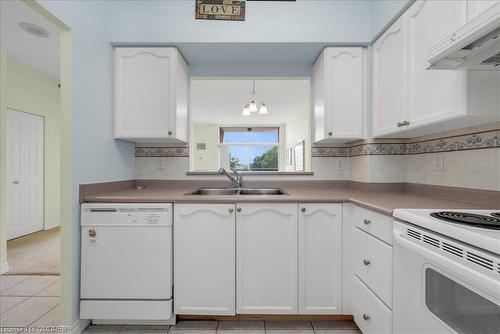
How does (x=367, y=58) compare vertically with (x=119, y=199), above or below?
above

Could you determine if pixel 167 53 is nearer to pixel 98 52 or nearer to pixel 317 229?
pixel 98 52

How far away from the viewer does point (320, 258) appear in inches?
63.9

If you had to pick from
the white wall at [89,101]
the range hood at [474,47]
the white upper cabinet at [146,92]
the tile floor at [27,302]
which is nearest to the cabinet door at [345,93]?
the range hood at [474,47]

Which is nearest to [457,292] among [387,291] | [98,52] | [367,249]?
[387,291]

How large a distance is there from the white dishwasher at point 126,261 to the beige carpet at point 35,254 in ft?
3.91

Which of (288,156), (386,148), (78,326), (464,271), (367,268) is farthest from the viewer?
(288,156)

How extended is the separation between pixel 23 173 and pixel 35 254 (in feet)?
4.70

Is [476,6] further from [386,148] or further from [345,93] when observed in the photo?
[386,148]

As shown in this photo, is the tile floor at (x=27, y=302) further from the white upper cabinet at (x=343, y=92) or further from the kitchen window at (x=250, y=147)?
the kitchen window at (x=250, y=147)

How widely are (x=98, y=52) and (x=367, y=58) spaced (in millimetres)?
2042

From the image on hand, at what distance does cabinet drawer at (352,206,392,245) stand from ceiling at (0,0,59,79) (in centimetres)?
273

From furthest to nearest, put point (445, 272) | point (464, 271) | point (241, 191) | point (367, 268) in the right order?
1. point (241, 191)
2. point (367, 268)
3. point (445, 272)
4. point (464, 271)

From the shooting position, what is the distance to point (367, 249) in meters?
1.41

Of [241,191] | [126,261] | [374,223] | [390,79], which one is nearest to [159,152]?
[241,191]
